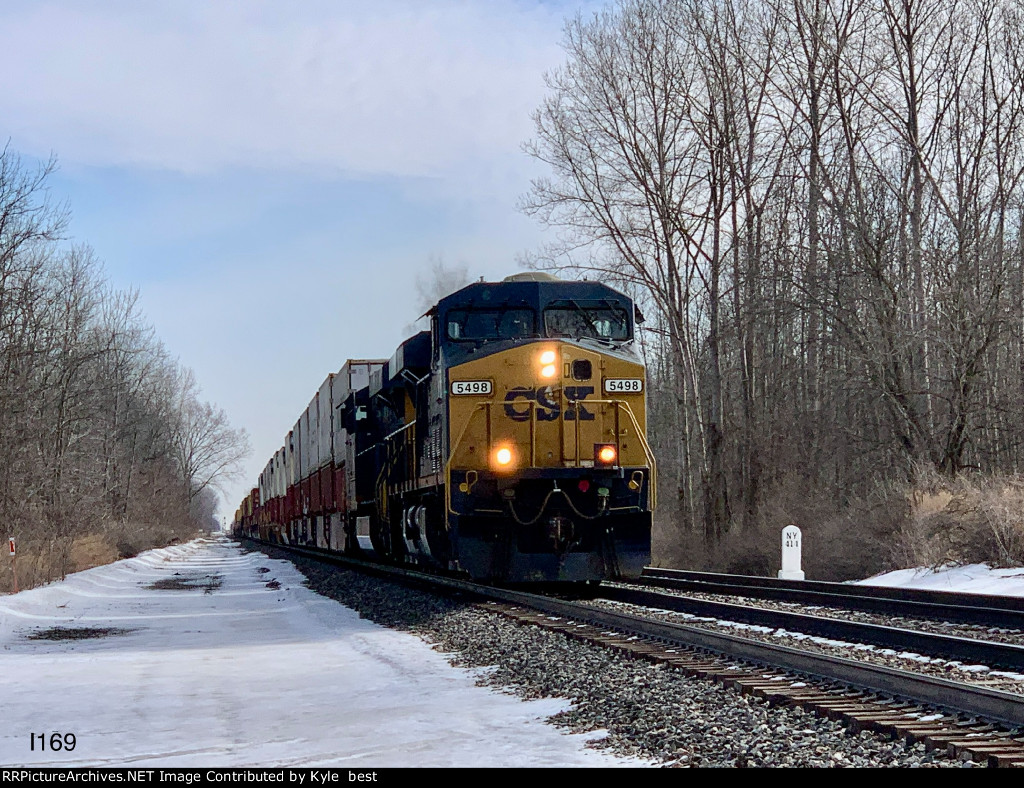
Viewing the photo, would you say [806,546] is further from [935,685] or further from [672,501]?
[672,501]

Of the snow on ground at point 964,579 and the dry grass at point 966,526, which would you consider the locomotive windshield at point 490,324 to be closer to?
the snow on ground at point 964,579

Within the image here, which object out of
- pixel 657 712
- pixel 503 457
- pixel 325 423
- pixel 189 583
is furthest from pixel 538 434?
pixel 325 423

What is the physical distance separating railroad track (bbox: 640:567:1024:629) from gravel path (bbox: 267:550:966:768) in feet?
12.3

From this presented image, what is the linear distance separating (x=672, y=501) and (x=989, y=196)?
21.5m

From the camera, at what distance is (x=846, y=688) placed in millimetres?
6121

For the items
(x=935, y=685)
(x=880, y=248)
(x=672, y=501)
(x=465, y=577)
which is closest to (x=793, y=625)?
(x=935, y=685)

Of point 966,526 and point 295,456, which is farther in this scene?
point 295,456

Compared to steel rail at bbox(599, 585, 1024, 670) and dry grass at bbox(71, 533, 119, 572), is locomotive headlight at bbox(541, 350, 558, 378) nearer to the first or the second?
steel rail at bbox(599, 585, 1024, 670)

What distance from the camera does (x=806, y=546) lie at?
19734mm

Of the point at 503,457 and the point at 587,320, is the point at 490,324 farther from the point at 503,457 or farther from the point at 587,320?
the point at 503,457

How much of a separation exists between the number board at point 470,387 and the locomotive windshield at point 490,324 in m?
0.79

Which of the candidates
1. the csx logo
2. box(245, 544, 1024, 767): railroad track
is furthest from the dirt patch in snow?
box(245, 544, 1024, 767): railroad track

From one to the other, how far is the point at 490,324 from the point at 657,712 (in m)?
8.10

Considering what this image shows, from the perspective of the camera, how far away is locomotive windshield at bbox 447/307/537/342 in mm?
13195
